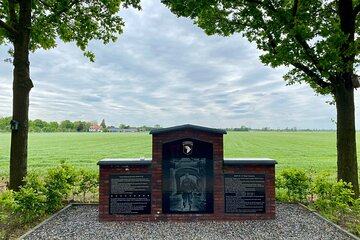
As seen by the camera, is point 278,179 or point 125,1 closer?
point 278,179

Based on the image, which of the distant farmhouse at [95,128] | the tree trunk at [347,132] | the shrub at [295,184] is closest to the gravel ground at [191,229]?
the shrub at [295,184]

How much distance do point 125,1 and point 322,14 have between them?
6.86m

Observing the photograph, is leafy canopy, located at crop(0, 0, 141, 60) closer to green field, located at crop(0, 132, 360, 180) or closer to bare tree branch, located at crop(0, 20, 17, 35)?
bare tree branch, located at crop(0, 20, 17, 35)

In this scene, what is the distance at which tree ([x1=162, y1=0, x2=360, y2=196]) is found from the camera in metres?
6.75

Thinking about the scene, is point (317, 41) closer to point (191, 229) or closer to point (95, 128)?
point (191, 229)

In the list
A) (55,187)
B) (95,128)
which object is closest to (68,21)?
(55,187)

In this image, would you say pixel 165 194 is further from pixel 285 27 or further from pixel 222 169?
pixel 285 27

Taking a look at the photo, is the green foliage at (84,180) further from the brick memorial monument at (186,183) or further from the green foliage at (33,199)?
the brick memorial monument at (186,183)

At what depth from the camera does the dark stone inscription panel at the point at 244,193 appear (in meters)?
6.22

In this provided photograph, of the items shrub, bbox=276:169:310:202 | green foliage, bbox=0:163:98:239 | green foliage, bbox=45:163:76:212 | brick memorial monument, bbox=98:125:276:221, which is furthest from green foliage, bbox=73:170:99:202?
shrub, bbox=276:169:310:202

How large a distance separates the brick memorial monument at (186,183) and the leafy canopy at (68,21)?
17.9 ft

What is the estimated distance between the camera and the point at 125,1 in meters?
9.29

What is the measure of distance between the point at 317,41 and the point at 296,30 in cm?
77

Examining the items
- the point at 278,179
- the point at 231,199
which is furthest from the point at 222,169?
the point at 278,179
